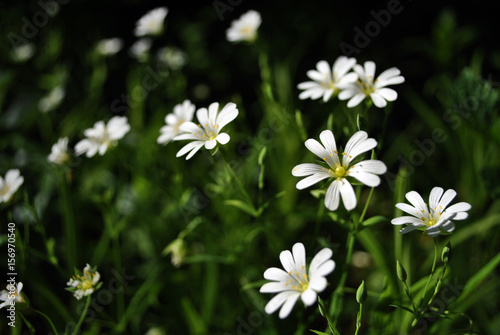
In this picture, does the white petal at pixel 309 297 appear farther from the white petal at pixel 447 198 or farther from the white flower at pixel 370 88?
the white flower at pixel 370 88

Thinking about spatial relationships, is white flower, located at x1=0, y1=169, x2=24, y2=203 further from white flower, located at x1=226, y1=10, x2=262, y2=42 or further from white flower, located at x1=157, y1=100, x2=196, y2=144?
white flower, located at x1=226, y1=10, x2=262, y2=42

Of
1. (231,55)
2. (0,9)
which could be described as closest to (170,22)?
(231,55)

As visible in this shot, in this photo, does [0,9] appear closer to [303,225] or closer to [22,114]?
[22,114]

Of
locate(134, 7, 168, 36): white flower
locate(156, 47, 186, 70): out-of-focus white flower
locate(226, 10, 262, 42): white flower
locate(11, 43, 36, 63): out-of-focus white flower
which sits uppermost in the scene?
locate(11, 43, 36, 63): out-of-focus white flower

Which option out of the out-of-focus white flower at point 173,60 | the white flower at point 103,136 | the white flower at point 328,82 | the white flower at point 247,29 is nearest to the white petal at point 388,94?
the white flower at point 328,82

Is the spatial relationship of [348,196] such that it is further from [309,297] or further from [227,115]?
[227,115]

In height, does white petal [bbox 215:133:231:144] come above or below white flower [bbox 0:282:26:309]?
above

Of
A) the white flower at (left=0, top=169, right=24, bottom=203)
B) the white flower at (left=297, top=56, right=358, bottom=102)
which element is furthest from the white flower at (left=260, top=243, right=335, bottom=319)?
the white flower at (left=0, top=169, right=24, bottom=203)

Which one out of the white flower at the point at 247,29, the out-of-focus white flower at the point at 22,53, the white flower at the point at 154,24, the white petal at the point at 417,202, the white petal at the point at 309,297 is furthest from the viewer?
the out-of-focus white flower at the point at 22,53

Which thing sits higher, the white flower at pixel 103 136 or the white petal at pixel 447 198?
the white flower at pixel 103 136
